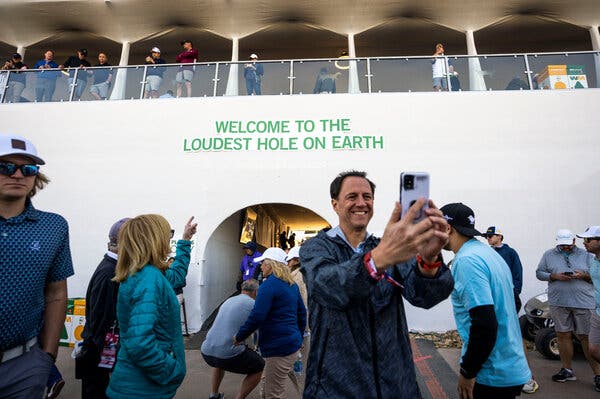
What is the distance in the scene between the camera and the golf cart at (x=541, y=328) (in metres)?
5.82

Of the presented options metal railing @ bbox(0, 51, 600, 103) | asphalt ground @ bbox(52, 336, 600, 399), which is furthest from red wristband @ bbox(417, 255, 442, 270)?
metal railing @ bbox(0, 51, 600, 103)

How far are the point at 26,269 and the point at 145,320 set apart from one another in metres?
0.73

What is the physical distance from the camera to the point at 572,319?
5.00 metres

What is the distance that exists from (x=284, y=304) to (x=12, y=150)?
2.77 meters

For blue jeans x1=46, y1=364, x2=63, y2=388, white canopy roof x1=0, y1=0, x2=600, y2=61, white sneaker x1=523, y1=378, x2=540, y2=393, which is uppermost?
white canopy roof x1=0, y1=0, x2=600, y2=61

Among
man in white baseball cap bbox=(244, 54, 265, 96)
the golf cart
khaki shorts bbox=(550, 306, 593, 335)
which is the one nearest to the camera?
khaki shorts bbox=(550, 306, 593, 335)

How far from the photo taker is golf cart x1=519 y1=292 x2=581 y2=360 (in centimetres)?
582

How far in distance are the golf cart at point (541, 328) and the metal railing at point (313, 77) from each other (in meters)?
5.10

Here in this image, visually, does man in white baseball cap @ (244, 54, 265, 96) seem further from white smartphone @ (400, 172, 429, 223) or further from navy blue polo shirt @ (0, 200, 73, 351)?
white smartphone @ (400, 172, 429, 223)

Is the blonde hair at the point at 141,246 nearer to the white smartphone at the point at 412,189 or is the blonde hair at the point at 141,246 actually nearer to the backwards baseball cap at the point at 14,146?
the backwards baseball cap at the point at 14,146

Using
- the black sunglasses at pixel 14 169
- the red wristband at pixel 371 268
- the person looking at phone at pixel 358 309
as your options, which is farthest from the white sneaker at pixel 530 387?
Result: the black sunglasses at pixel 14 169

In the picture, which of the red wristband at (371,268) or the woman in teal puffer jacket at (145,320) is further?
the woman in teal puffer jacket at (145,320)

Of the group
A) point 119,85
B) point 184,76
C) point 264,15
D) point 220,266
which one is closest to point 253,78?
point 184,76

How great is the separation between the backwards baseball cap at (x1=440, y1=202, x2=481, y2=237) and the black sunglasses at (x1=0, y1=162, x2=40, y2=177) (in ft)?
9.11
